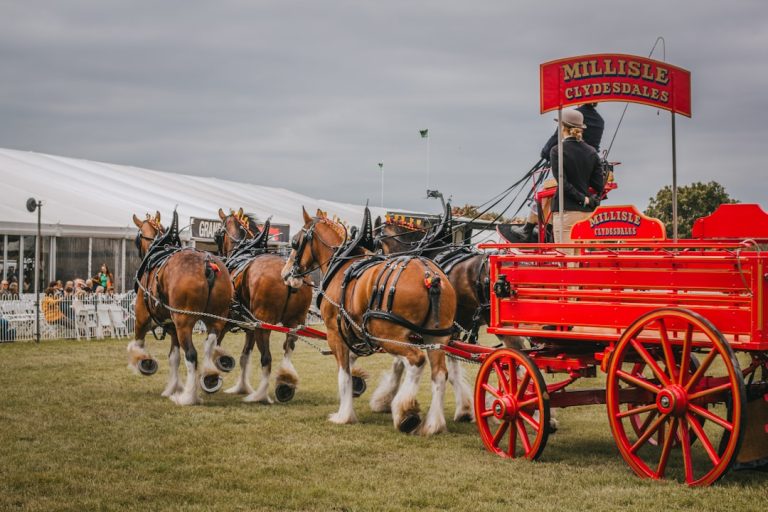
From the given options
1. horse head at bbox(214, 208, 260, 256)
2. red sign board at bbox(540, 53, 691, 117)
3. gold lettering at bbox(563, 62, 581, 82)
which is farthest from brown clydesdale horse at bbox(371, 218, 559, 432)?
horse head at bbox(214, 208, 260, 256)

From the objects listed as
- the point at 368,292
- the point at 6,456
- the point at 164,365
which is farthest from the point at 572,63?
the point at 164,365

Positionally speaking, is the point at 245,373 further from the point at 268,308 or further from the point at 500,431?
the point at 500,431

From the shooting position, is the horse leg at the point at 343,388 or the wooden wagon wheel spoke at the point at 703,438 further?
the horse leg at the point at 343,388

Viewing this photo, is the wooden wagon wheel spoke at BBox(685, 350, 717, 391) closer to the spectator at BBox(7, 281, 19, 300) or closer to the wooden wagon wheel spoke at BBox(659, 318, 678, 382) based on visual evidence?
the wooden wagon wheel spoke at BBox(659, 318, 678, 382)

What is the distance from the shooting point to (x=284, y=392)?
11.1 m

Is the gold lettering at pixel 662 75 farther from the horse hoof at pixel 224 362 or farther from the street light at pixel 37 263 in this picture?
the street light at pixel 37 263

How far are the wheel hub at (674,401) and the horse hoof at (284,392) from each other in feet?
19.7

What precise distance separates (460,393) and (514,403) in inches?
109

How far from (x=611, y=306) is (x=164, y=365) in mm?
10497

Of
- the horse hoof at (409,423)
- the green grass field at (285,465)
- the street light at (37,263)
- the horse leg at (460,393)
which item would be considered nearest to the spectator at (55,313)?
the street light at (37,263)

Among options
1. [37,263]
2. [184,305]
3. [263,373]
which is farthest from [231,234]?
[37,263]

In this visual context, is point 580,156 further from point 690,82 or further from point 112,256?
point 112,256

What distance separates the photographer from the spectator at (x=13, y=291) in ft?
68.3

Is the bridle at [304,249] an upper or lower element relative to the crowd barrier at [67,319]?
upper
